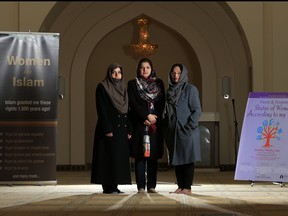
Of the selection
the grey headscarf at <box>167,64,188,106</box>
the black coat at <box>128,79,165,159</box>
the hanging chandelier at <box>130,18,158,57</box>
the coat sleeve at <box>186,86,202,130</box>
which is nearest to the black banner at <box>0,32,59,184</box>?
the black coat at <box>128,79,165,159</box>

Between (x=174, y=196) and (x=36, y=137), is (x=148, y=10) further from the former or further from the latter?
(x=174, y=196)

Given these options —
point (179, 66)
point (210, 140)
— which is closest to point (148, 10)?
point (210, 140)

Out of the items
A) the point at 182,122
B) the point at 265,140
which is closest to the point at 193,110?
the point at 182,122

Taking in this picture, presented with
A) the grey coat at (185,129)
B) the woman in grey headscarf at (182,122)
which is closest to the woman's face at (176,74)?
the woman in grey headscarf at (182,122)

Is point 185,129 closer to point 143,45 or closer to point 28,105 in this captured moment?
point 28,105

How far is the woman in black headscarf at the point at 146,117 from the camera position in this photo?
369 inches

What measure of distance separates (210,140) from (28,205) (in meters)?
7.74

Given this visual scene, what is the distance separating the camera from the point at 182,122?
930 centimetres

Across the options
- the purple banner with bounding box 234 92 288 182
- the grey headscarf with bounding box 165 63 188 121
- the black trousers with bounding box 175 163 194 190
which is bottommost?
the black trousers with bounding box 175 163 194 190

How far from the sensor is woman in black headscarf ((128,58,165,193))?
9367mm

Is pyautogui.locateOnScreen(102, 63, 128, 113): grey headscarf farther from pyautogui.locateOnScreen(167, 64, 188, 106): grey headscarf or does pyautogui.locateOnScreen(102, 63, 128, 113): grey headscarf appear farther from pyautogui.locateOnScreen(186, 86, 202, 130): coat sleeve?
pyautogui.locateOnScreen(186, 86, 202, 130): coat sleeve

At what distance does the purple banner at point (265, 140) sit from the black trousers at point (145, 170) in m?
1.51

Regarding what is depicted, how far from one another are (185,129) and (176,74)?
639 mm

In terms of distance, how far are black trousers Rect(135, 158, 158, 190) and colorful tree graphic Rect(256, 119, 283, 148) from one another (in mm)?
1793
